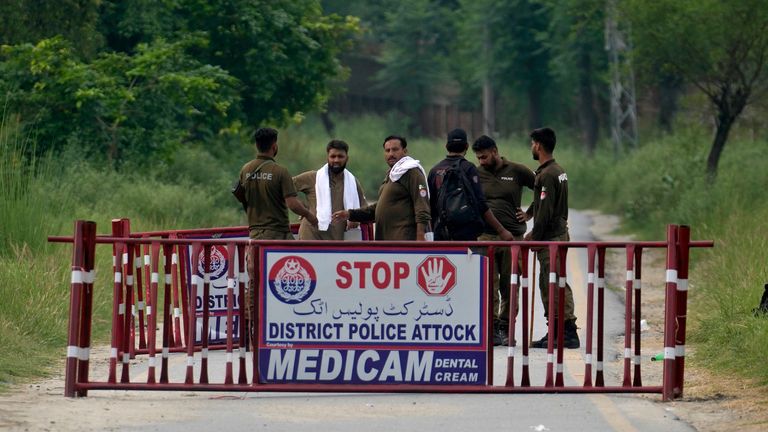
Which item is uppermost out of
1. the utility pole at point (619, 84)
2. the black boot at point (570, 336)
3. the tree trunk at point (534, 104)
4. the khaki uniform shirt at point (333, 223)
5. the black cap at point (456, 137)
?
the tree trunk at point (534, 104)

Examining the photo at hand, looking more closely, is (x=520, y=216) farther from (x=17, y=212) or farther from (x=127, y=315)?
(x=17, y=212)

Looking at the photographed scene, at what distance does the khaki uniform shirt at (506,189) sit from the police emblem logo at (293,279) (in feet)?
12.8

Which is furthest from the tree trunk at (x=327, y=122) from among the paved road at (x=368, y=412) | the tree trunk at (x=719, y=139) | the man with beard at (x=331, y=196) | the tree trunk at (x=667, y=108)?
the paved road at (x=368, y=412)

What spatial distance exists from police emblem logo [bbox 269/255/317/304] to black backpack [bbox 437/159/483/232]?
3.21 meters

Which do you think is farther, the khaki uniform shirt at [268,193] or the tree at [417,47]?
the tree at [417,47]

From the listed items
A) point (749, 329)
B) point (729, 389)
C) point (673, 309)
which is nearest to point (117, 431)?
point (673, 309)

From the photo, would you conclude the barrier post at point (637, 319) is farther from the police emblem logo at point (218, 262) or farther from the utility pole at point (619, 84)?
the utility pole at point (619, 84)

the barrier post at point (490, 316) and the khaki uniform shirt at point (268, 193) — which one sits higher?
the khaki uniform shirt at point (268, 193)

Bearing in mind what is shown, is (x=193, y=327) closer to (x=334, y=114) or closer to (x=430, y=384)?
(x=430, y=384)

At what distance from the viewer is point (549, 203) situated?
44.4 ft

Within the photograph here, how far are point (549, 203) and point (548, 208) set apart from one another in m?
0.04

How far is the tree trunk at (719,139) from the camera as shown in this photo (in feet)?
104

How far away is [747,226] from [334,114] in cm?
5284

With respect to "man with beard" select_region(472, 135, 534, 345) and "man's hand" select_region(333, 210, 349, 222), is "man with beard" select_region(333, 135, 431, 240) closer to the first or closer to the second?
"man's hand" select_region(333, 210, 349, 222)
